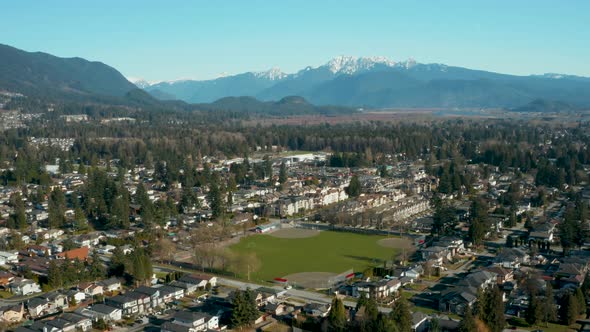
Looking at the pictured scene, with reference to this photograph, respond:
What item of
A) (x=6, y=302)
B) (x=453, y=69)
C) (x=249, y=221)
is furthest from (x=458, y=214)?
(x=453, y=69)

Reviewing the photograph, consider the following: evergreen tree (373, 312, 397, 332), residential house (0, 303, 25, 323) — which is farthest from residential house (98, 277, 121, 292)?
evergreen tree (373, 312, 397, 332)

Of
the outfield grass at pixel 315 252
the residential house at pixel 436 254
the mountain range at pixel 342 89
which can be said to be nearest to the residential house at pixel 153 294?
the outfield grass at pixel 315 252

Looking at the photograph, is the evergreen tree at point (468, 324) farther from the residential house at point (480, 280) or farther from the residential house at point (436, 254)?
the residential house at point (436, 254)

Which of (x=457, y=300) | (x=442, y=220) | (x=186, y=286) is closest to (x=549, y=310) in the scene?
(x=457, y=300)

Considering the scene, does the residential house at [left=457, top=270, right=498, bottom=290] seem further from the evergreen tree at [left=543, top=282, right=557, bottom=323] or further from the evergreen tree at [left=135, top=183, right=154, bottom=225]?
the evergreen tree at [left=135, top=183, right=154, bottom=225]

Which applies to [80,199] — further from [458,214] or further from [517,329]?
[517,329]

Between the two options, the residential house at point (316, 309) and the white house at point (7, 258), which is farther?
the white house at point (7, 258)
